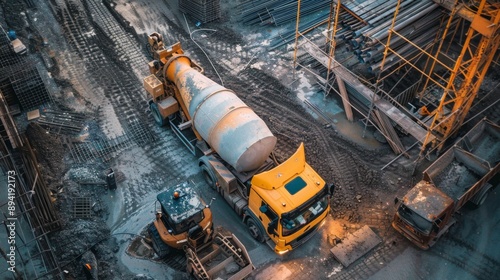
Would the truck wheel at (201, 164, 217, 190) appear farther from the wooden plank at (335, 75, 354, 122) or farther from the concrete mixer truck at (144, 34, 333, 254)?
the wooden plank at (335, 75, 354, 122)

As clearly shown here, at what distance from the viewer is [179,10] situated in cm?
2461

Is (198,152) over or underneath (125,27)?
underneath

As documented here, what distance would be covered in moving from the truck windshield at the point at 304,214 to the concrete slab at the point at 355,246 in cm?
182

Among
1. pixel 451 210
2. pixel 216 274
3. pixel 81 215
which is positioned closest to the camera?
pixel 216 274

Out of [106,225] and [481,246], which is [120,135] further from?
[481,246]

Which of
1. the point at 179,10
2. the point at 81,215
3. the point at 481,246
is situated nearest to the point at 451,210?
the point at 481,246

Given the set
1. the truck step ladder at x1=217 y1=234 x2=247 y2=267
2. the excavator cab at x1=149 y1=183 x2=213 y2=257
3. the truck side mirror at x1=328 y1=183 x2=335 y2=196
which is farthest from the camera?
the truck side mirror at x1=328 y1=183 x2=335 y2=196

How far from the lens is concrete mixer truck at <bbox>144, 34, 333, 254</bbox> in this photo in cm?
1438

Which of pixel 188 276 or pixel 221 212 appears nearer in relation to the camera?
pixel 188 276

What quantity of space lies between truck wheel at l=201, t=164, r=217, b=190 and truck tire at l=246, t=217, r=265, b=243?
1969mm

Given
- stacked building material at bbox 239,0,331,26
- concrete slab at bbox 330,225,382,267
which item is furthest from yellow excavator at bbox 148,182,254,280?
stacked building material at bbox 239,0,331,26

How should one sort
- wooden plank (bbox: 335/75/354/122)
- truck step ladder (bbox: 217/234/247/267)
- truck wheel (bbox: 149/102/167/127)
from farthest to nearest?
wooden plank (bbox: 335/75/354/122) < truck wheel (bbox: 149/102/167/127) < truck step ladder (bbox: 217/234/247/267)

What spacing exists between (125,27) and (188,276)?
45.4 feet

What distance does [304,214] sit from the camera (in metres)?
14.4
